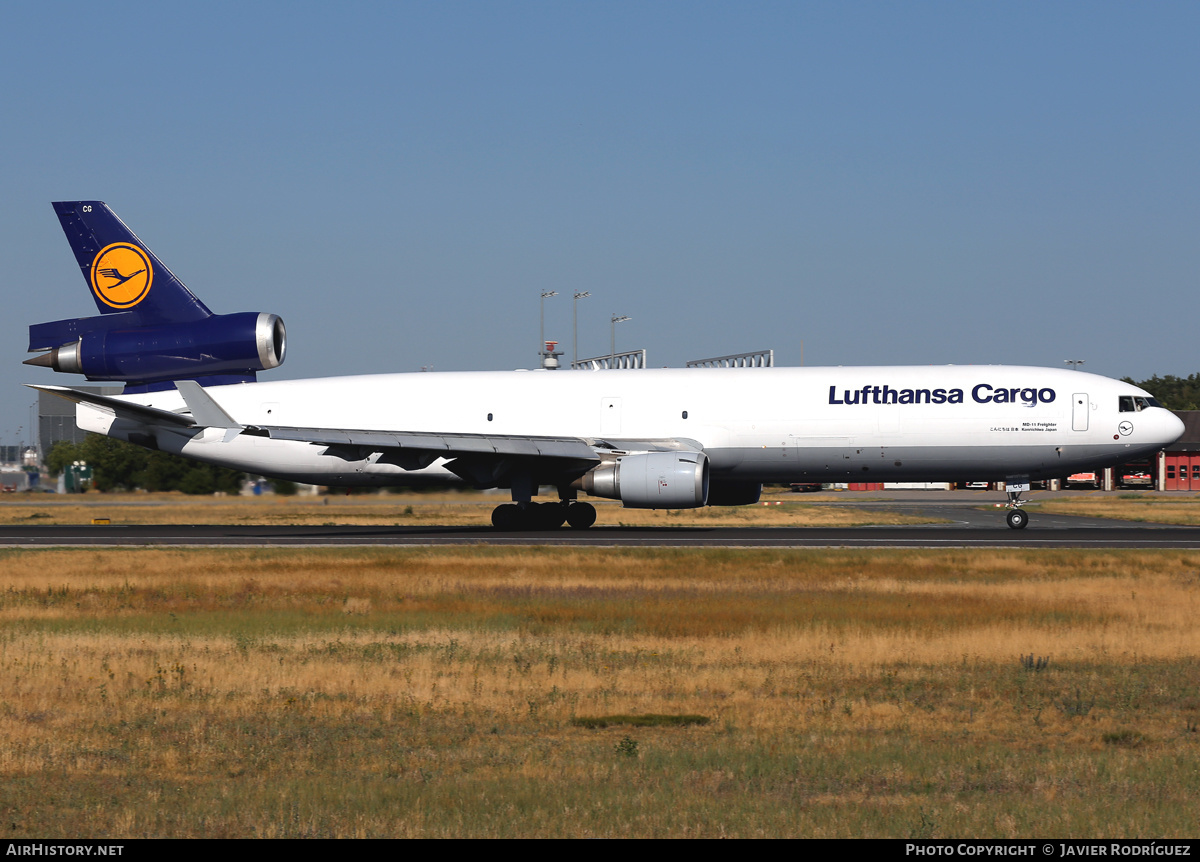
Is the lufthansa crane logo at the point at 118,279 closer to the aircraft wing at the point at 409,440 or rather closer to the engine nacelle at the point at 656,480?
the aircraft wing at the point at 409,440

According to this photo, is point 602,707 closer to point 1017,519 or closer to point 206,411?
point 206,411

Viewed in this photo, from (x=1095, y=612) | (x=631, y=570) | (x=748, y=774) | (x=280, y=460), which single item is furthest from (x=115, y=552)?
(x=748, y=774)

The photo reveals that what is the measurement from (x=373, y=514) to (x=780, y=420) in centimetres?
2269

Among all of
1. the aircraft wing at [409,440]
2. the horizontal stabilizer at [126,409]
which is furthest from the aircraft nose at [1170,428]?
the horizontal stabilizer at [126,409]

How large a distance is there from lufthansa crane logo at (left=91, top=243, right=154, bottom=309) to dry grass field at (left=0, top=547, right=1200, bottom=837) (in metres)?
17.3

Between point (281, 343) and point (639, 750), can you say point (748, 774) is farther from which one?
point (281, 343)

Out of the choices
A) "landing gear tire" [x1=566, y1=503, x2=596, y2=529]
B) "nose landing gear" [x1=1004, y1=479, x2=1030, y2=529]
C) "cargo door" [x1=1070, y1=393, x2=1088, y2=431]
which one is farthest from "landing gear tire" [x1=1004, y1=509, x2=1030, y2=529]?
"landing gear tire" [x1=566, y1=503, x2=596, y2=529]

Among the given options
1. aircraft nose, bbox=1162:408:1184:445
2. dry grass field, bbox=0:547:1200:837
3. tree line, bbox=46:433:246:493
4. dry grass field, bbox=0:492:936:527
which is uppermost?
aircraft nose, bbox=1162:408:1184:445

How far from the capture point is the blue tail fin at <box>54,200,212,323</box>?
3628cm

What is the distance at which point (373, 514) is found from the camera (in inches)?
2007

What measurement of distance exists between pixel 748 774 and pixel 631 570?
15001 millimetres

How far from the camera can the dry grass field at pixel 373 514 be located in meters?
44.2

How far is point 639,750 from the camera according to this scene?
371 inches

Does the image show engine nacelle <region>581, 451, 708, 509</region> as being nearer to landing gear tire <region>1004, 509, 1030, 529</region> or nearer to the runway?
the runway
